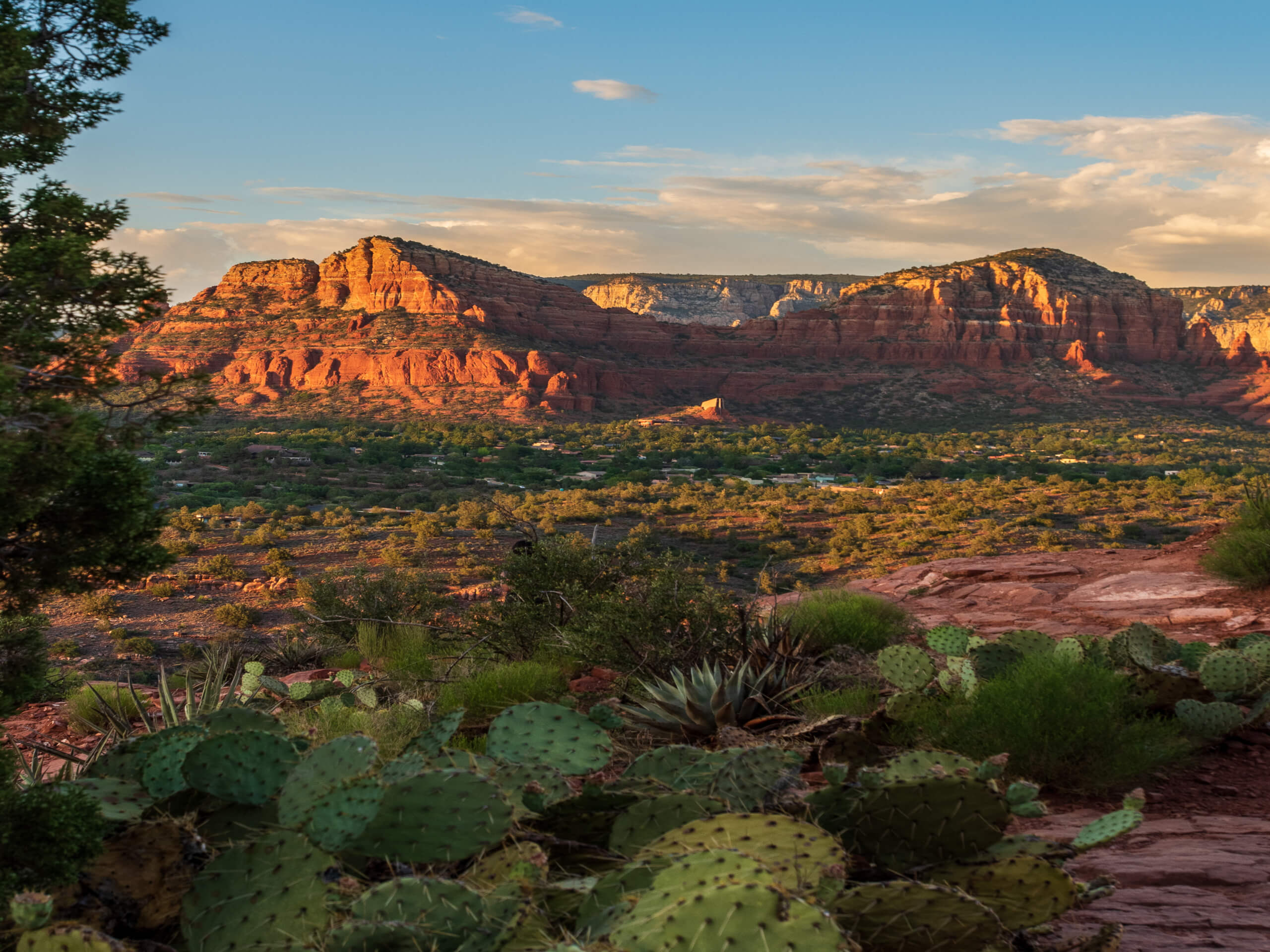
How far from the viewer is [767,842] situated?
248cm

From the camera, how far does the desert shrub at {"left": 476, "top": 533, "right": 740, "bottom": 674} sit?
287 inches

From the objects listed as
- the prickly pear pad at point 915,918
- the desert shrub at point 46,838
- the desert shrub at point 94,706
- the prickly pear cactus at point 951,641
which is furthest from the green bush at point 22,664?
the prickly pear cactus at point 951,641

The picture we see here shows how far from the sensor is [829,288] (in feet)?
643

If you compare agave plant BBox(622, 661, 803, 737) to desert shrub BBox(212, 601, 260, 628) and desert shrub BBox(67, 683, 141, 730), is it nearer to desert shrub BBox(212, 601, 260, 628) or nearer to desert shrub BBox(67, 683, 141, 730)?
desert shrub BBox(67, 683, 141, 730)

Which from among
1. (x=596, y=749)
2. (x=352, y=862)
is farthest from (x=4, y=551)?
(x=596, y=749)

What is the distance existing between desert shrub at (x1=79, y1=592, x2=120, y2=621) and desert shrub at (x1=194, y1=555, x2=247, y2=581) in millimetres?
2970

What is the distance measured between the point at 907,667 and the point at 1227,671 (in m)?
1.91

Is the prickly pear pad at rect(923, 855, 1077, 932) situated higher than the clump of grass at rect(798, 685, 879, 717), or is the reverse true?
the prickly pear pad at rect(923, 855, 1077, 932)

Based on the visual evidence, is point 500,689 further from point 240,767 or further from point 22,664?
point 240,767

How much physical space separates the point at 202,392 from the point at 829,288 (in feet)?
657

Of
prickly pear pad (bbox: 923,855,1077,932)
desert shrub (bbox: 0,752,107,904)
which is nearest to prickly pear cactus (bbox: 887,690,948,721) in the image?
prickly pear pad (bbox: 923,855,1077,932)

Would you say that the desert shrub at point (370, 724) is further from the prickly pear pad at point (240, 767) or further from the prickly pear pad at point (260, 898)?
the prickly pear pad at point (260, 898)

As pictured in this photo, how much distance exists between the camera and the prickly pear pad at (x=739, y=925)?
1.80m

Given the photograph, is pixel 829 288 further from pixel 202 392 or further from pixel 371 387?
pixel 202 392
